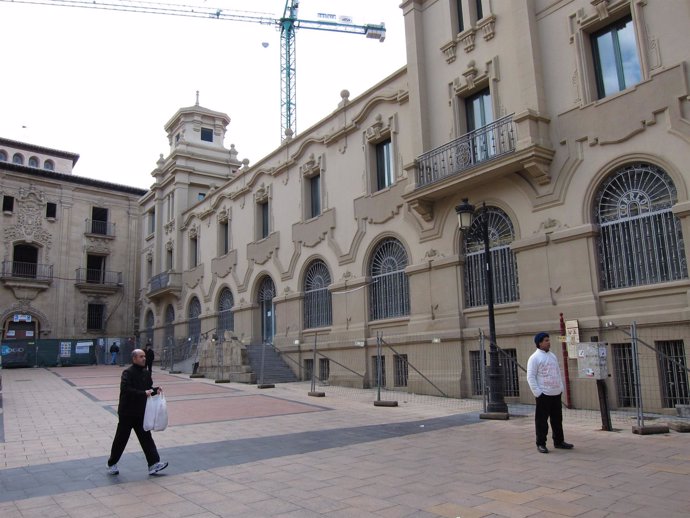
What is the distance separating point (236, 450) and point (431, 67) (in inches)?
528

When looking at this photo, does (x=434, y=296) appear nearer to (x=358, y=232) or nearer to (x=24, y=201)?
(x=358, y=232)

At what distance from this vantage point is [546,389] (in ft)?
26.6

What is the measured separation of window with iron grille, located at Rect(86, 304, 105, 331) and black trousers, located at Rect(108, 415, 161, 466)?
3736 cm

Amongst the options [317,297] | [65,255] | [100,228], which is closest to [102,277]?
[65,255]

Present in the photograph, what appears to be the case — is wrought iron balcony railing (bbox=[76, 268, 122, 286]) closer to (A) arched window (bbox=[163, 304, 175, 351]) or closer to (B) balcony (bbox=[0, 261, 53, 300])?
(B) balcony (bbox=[0, 261, 53, 300])

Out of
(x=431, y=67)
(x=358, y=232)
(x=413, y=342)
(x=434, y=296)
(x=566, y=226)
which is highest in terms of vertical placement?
(x=431, y=67)

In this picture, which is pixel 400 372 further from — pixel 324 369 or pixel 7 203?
pixel 7 203

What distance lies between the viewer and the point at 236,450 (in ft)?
27.6

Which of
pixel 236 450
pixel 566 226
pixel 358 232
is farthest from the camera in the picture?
pixel 358 232

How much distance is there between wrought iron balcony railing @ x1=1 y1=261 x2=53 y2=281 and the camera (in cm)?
3744

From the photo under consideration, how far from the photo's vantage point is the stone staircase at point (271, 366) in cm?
2188

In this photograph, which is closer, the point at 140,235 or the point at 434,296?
the point at 434,296

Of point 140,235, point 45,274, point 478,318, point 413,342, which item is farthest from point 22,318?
point 478,318

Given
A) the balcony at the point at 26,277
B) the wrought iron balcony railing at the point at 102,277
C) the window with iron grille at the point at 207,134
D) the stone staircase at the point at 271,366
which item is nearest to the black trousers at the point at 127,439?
the stone staircase at the point at 271,366
